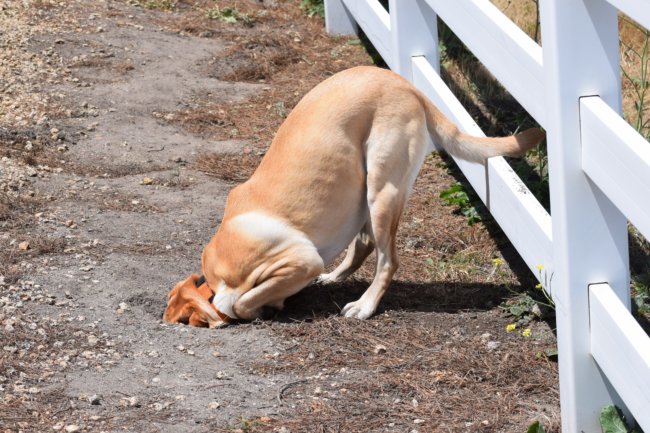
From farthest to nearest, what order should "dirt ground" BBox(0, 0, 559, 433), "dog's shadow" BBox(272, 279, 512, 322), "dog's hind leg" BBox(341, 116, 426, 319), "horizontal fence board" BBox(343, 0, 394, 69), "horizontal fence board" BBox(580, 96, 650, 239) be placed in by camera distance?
"horizontal fence board" BBox(343, 0, 394, 69) < "dog's shadow" BBox(272, 279, 512, 322) < "dog's hind leg" BBox(341, 116, 426, 319) < "dirt ground" BBox(0, 0, 559, 433) < "horizontal fence board" BBox(580, 96, 650, 239)

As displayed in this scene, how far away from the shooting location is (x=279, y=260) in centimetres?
509

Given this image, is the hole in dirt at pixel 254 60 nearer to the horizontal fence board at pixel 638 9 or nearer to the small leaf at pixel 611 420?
the small leaf at pixel 611 420

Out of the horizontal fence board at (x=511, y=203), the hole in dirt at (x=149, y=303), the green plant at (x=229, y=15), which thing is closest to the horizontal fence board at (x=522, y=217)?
the horizontal fence board at (x=511, y=203)

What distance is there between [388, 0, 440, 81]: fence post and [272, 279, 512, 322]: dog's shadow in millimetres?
2055

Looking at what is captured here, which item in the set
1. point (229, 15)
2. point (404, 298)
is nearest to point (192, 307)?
point (404, 298)

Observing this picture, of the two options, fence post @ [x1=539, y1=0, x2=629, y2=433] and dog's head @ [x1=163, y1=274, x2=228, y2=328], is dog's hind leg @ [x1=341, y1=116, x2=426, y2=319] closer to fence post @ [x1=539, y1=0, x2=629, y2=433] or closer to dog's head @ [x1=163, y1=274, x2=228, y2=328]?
dog's head @ [x1=163, y1=274, x2=228, y2=328]

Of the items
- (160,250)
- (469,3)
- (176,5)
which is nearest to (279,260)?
(160,250)

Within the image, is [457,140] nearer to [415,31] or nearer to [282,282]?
[282,282]

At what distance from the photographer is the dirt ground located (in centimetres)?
423

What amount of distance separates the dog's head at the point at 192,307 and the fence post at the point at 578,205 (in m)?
1.94

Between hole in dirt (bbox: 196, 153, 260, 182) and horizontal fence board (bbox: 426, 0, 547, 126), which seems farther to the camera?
hole in dirt (bbox: 196, 153, 260, 182)

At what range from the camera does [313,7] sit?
35.7ft

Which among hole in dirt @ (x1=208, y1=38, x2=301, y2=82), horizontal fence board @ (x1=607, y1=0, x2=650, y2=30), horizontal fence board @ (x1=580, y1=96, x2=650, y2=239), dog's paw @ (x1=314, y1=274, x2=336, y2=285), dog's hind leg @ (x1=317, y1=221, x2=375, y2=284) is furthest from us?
hole in dirt @ (x1=208, y1=38, x2=301, y2=82)

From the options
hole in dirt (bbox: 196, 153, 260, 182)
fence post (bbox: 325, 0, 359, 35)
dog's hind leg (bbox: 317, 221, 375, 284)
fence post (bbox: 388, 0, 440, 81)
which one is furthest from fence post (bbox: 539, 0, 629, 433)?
fence post (bbox: 325, 0, 359, 35)
